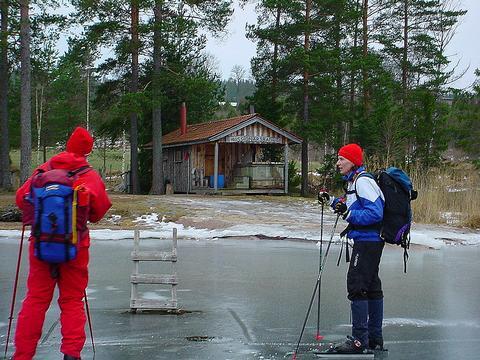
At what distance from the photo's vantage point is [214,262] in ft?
39.1

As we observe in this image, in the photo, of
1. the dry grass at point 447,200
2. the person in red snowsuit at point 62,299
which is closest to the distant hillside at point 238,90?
the dry grass at point 447,200

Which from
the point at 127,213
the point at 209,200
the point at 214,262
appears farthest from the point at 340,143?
the point at 214,262

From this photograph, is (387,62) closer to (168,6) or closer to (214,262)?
(168,6)

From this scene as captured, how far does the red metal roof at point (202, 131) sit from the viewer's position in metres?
30.3

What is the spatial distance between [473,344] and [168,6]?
27.9 meters

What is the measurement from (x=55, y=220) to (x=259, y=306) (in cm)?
384

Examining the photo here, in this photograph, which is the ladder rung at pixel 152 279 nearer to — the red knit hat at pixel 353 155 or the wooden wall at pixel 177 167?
the red knit hat at pixel 353 155

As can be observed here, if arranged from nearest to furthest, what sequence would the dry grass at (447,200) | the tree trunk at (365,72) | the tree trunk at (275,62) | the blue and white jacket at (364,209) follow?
the blue and white jacket at (364,209) → the dry grass at (447,200) → the tree trunk at (275,62) → the tree trunk at (365,72)

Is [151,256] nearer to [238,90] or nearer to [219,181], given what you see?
[219,181]

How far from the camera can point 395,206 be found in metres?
5.92

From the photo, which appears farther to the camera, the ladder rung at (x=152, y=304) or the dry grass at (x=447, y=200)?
the dry grass at (x=447, y=200)

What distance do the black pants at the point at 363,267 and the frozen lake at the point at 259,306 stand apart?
69 cm

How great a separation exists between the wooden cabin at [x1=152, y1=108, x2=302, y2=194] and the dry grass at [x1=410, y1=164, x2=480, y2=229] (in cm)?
1039

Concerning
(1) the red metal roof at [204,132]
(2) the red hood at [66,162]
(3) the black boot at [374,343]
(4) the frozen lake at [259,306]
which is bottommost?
(4) the frozen lake at [259,306]
